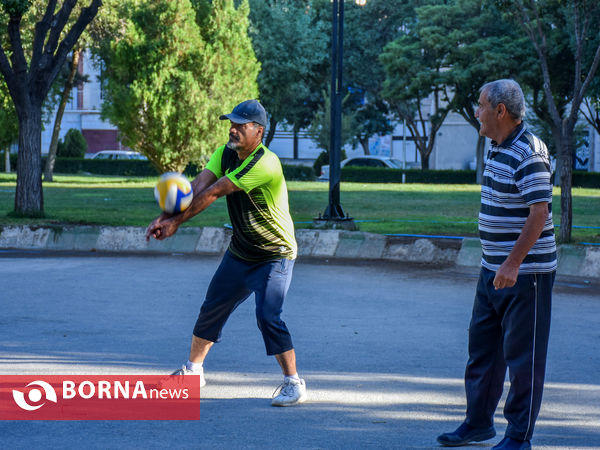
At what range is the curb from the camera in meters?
12.0

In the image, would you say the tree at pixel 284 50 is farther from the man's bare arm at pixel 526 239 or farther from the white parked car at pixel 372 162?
the man's bare arm at pixel 526 239

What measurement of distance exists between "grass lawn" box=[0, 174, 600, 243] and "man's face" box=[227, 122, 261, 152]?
28.4 ft

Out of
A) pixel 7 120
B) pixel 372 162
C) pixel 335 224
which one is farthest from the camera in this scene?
pixel 372 162

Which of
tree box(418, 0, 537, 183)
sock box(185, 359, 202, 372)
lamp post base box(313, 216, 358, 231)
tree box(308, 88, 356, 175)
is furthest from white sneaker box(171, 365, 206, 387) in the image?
tree box(308, 88, 356, 175)

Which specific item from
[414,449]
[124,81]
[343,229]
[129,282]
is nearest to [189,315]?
[129,282]

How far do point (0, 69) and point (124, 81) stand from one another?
827 centimetres

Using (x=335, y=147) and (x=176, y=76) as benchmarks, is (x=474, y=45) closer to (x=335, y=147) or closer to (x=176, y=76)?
(x=176, y=76)

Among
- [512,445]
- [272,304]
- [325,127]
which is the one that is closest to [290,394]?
[272,304]

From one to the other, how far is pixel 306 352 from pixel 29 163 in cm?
1066

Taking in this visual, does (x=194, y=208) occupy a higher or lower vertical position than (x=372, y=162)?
higher

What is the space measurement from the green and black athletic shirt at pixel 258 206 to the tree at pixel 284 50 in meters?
42.1

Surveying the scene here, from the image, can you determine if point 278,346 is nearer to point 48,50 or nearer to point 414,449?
point 414,449

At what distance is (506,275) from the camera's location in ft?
A: 15.0

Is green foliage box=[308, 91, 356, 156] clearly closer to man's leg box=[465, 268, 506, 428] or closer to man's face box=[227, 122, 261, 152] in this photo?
man's face box=[227, 122, 261, 152]
